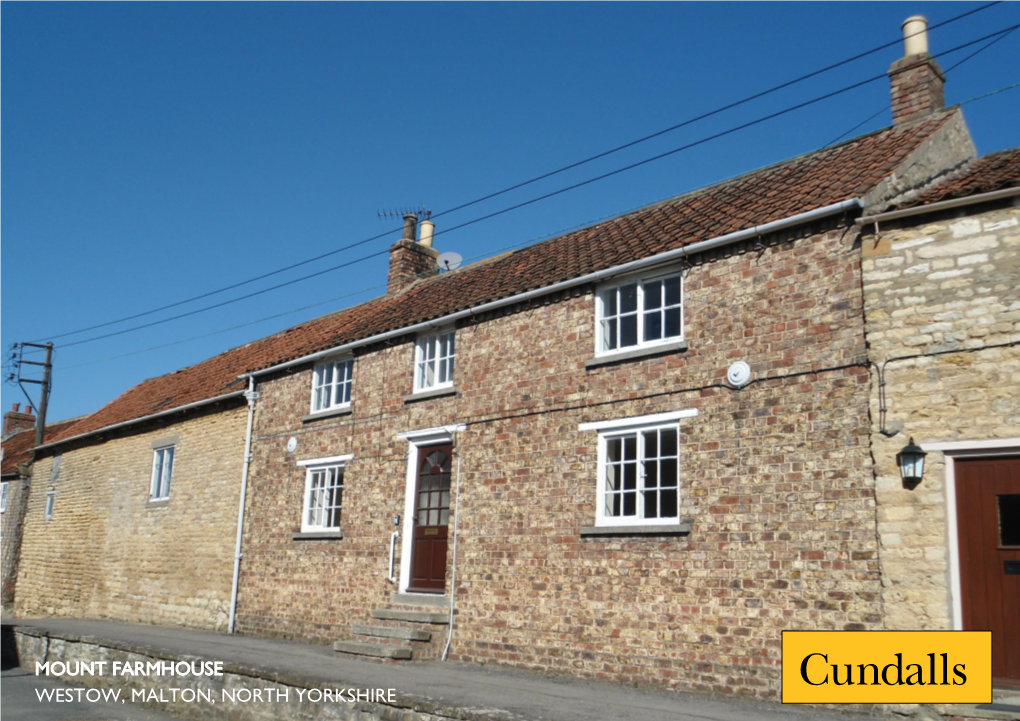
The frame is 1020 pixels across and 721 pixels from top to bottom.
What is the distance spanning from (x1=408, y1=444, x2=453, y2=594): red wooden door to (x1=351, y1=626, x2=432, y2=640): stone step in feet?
2.90

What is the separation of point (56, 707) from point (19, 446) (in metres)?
25.9

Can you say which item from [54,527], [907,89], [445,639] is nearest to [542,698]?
[445,639]

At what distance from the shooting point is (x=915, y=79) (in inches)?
540

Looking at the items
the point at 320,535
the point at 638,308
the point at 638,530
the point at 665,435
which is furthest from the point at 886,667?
the point at 320,535

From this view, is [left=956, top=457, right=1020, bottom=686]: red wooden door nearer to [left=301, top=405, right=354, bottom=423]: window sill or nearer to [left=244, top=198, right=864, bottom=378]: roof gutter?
[left=244, top=198, right=864, bottom=378]: roof gutter

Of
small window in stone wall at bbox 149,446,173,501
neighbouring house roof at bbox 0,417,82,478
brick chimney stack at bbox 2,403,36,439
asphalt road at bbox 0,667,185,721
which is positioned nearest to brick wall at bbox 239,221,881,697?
asphalt road at bbox 0,667,185,721

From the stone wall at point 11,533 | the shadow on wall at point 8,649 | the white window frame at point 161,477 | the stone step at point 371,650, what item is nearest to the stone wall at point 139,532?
the white window frame at point 161,477

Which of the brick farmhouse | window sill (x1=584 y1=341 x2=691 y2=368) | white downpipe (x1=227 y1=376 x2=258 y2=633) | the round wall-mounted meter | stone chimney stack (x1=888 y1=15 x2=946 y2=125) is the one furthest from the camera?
white downpipe (x1=227 y1=376 x2=258 y2=633)

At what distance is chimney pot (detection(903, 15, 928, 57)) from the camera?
13.8 meters

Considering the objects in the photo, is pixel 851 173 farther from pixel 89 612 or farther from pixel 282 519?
pixel 89 612

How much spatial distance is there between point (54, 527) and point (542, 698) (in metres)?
22.4

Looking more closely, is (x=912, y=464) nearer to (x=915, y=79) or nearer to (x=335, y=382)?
(x=915, y=79)

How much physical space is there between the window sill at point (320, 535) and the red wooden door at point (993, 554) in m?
10.9

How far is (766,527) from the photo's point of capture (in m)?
10.7
